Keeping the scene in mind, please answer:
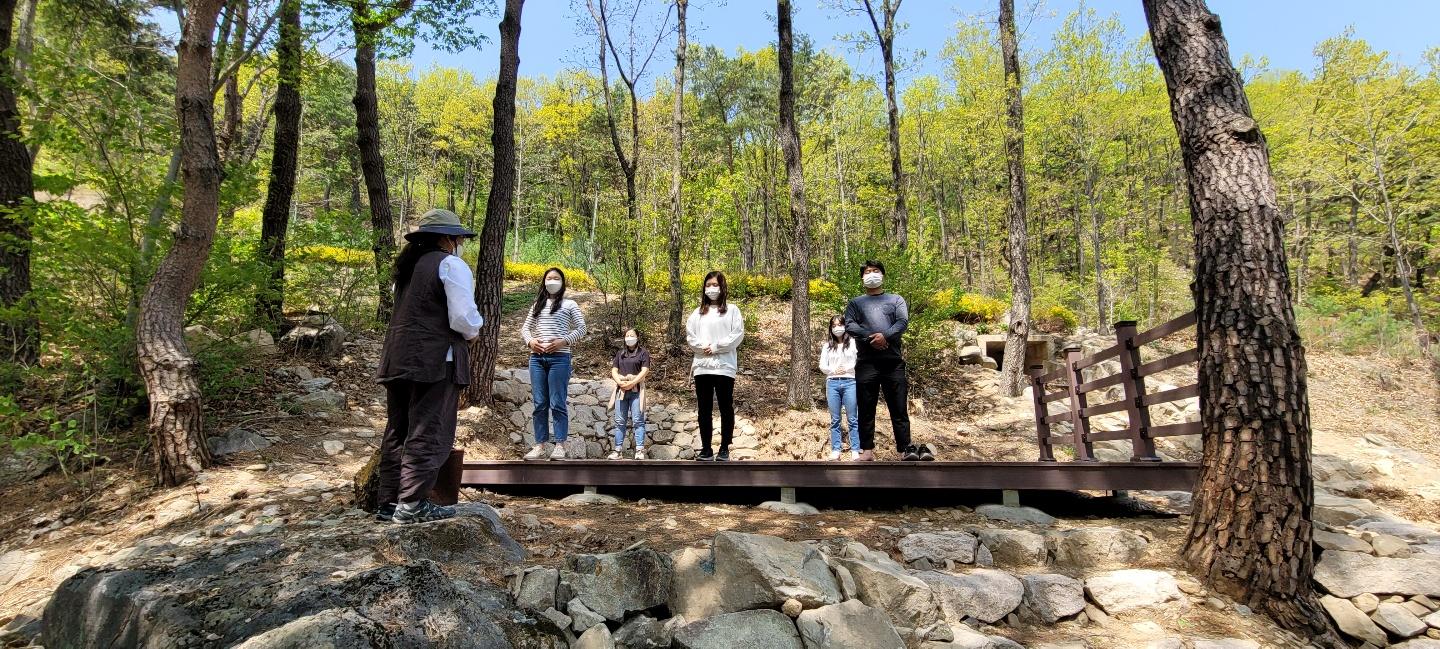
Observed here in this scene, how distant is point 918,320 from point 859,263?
1406 mm

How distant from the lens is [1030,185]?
68.5 feet

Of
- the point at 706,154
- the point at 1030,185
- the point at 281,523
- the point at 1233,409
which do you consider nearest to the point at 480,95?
the point at 706,154

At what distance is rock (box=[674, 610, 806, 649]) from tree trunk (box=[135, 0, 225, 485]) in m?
4.71

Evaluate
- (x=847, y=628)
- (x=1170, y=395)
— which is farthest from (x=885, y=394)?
(x=847, y=628)

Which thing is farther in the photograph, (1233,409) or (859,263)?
(859,263)

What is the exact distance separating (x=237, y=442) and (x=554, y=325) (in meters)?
3.22

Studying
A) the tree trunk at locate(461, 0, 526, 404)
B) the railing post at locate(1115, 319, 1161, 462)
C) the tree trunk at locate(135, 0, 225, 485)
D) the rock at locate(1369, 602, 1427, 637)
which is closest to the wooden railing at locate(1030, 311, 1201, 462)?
the railing post at locate(1115, 319, 1161, 462)

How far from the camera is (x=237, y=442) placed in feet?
19.4

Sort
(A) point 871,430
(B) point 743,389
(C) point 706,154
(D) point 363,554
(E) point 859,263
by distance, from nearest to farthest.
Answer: (D) point 363,554, (A) point 871,430, (E) point 859,263, (B) point 743,389, (C) point 706,154

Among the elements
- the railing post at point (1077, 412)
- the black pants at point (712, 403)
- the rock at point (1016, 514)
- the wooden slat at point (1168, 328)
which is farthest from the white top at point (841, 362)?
the wooden slat at point (1168, 328)

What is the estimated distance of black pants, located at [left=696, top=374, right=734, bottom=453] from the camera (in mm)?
5641

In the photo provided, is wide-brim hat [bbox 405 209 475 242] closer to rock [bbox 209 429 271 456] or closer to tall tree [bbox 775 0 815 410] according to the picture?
rock [bbox 209 429 271 456]

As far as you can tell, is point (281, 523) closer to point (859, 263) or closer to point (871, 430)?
point (871, 430)

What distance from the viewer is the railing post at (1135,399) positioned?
5055 mm
